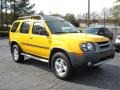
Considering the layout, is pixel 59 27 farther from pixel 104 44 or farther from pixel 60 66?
pixel 104 44

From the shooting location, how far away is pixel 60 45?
296 inches

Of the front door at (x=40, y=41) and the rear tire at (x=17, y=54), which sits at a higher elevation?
the front door at (x=40, y=41)

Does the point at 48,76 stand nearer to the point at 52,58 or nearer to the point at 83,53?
the point at 52,58

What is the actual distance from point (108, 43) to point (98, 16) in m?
60.6

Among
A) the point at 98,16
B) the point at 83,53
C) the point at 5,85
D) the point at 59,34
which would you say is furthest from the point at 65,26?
the point at 98,16

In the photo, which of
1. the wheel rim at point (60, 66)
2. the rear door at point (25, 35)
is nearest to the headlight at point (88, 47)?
the wheel rim at point (60, 66)

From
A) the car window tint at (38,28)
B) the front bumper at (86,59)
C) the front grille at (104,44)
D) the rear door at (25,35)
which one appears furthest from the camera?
the rear door at (25,35)

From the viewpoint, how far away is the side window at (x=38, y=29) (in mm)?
8380

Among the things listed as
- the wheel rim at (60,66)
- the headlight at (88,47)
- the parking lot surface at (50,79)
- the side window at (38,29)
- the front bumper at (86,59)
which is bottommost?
the parking lot surface at (50,79)

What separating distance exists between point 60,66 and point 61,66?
0.04 meters

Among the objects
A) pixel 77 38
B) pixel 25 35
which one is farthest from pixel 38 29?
pixel 77 38

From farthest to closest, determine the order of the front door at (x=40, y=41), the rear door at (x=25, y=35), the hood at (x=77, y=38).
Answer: the rear door at (x=25, y=35), the front door at (x=40, y=41), the hood at (x=77, y=38)

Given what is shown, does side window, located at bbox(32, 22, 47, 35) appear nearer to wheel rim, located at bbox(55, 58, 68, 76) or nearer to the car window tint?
the car window tint

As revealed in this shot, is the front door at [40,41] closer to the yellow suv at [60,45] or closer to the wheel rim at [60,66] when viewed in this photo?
the yellow suv at [60,45]
